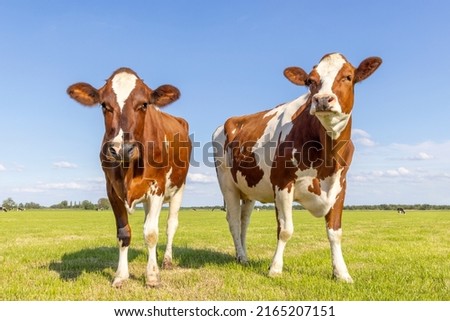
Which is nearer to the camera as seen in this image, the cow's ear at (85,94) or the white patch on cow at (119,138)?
the white patch on cow at (119,138)

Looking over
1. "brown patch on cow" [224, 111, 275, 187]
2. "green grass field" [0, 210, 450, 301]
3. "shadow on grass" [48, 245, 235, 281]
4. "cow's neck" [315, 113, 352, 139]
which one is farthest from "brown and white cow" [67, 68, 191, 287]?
"cow's neck" [315, 113, 352, 139]

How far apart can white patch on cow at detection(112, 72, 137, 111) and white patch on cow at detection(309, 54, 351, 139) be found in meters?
2.78

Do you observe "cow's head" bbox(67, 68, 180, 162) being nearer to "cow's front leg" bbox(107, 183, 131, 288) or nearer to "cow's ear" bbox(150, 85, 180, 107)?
"cow's ear" bbox(150, 85, 180, 107)

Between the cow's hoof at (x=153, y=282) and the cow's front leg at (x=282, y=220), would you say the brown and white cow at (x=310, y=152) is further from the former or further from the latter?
the cow's hoof at (x=153, y=282)

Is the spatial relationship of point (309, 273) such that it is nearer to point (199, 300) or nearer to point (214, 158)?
point (199, 300)

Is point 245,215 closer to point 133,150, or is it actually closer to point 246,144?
point 246,144

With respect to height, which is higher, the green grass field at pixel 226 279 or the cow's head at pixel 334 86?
the cow's head at pixel 334 86

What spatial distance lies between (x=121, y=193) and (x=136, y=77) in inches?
76.0

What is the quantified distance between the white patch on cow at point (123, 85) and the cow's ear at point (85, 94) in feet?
1.83

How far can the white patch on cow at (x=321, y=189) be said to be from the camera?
7.48m

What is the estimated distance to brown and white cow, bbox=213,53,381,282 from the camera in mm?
6805

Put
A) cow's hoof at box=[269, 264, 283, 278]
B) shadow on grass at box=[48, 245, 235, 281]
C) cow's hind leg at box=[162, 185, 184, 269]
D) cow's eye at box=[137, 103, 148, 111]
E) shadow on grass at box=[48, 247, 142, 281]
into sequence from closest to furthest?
cow's eye at box=[137, 103, 148, 111], cow's hoof at box=[269, 264, 283, 278], shadow on grass at box=[48, 247, 142, 281], shadow on grass at box=[48, 245, 235, 281], cow's hind leg at box=[162, 185, 184, 269]

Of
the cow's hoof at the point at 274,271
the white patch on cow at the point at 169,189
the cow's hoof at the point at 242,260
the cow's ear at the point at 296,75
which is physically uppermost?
the cow's ear at the point at 296,75

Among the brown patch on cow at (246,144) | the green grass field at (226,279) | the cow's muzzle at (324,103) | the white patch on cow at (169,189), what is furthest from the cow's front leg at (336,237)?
the white patch on cow at (169,189)
